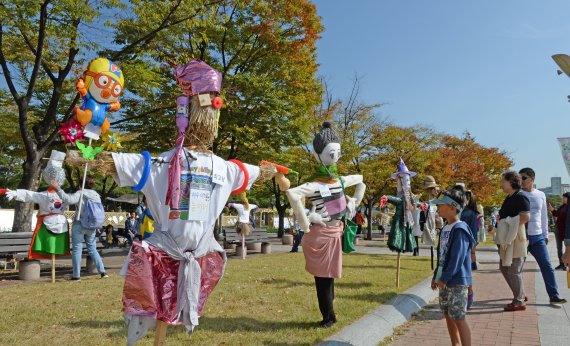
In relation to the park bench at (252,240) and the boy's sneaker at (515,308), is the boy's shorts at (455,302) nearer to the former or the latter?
the boy's sneaker at (515,308)

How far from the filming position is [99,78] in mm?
4281

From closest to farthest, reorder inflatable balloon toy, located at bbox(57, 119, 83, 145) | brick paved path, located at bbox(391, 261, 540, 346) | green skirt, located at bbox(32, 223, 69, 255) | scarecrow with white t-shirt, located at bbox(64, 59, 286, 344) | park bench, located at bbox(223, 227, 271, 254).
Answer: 1. scarecrow with white t-shirt, located at bbox(64, 59, 286, 344)
2. inflatable balloon toy, located at bbox(57, 119, 83, 145)
3. brick paved path, located at bbox(391, 261, 540, 346)
4. green skirt, located at bbox(32, 223, 69, 255)
5. park bench, located at bbox(223, 227, 271, 254)

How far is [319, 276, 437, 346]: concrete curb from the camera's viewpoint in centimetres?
457

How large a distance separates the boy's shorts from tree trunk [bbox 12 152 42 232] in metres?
11.0

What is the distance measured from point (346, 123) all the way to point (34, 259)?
67.4ft

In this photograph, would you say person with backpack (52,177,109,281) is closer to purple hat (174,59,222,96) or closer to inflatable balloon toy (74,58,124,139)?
inflatable balloon toy (74,58,124,139)

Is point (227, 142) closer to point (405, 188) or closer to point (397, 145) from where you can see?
point (405, 188)

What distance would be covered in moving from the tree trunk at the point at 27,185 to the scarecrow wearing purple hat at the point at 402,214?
360 inches

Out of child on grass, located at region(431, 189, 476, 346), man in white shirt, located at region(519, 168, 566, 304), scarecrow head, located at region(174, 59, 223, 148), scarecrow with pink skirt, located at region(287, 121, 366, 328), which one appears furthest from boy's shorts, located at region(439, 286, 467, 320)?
man in white shirt, located at region(519, 168, 566, 304)

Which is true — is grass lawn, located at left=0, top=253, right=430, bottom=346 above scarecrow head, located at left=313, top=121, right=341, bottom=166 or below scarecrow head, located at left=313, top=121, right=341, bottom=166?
below

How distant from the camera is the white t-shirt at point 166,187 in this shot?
319 centimetres

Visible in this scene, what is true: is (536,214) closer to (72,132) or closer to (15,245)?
(72,132)


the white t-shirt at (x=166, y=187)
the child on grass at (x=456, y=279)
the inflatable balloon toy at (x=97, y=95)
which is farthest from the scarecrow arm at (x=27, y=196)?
the child on grass at (x=456, y=279)

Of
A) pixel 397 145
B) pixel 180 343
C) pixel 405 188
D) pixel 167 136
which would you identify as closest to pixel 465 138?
pixel 397 145
